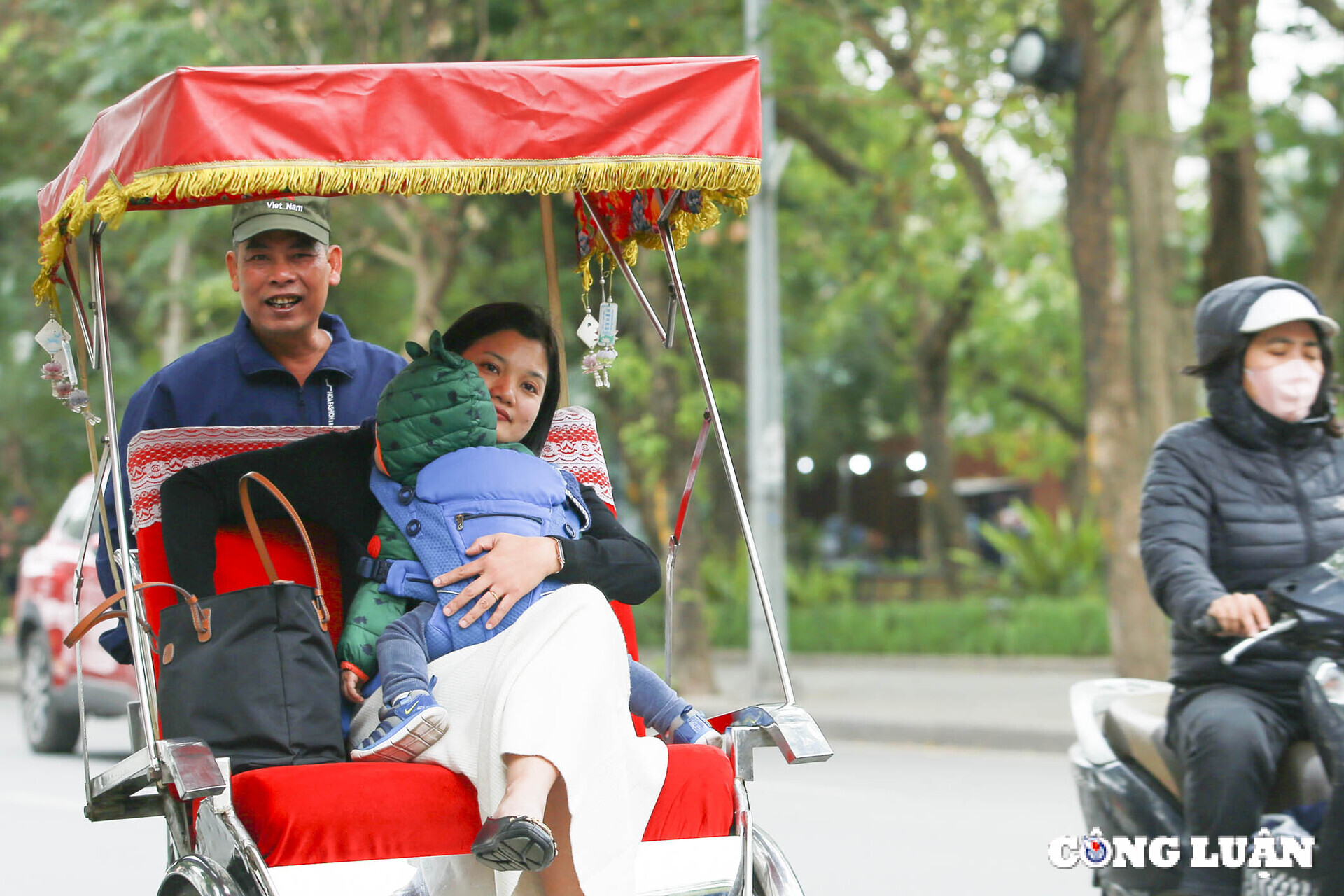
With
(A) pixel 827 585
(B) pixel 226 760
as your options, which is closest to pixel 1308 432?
(B) pixel 226 760

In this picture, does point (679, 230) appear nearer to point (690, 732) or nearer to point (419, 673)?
point (690, 732)

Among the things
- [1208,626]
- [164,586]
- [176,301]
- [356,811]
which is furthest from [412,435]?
[176,301]

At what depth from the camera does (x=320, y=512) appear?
13.0 ft

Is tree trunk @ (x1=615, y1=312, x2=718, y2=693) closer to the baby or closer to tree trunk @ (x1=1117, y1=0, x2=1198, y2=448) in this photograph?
tree trunk @ (x1=1117, y1=0, x2=1198, y2=448)

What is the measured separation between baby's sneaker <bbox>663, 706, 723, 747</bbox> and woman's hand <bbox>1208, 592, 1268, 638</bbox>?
127 centimetres

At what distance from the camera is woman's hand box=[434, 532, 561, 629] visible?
11.9 feet

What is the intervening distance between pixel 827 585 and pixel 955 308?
406cm

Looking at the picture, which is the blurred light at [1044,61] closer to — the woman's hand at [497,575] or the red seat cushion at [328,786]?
the red seat cushion at [328,786]

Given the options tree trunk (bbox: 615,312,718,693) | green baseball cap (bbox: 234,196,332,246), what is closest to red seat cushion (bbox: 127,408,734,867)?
green baseball cap (bbox: 234,196,332,246)

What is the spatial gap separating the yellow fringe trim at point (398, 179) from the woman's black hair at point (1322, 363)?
1.39 metres

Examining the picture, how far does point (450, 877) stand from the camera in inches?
132

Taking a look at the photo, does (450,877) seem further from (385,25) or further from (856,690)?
(385,25)

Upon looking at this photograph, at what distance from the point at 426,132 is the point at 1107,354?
28.7ft

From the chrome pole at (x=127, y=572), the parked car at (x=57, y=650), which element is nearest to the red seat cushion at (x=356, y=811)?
the chrome pole at (x=127, y=572)
